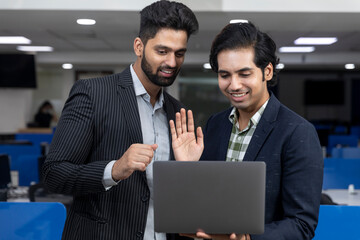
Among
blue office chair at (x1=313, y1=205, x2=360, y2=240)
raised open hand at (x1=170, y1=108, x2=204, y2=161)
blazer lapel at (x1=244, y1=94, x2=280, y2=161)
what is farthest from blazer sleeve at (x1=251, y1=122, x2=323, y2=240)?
blue office chair at (x1=313, y1=205, x2=360, y2=240)

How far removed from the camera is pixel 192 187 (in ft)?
3.70

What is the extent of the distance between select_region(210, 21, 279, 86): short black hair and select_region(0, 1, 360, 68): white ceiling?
3356mm

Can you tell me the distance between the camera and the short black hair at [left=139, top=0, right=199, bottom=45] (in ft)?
4.95

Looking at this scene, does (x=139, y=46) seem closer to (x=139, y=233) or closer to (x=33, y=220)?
(x=139, y=233)

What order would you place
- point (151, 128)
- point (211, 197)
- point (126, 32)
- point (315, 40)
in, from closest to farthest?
1. point (211, 197)
2. point (151, 128)
3. point (126, 32)
4. point (315, 40)

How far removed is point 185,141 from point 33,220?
90cm

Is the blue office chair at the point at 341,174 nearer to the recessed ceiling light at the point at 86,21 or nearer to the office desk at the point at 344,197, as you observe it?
the office desk at the point at 344,197

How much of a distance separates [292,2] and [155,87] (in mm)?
3396

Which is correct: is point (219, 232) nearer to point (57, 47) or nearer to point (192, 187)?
point (192, 187)

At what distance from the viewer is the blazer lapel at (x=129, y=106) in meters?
1.48

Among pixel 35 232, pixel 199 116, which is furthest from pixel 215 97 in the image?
pixel 35 232

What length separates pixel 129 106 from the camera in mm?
1517

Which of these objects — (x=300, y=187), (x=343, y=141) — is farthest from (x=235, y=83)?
(x=343, y=141)

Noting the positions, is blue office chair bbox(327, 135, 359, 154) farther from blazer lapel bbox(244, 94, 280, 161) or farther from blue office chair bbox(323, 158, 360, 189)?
blazer lapel bbox(244, 94, 280, 161)
